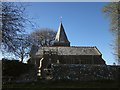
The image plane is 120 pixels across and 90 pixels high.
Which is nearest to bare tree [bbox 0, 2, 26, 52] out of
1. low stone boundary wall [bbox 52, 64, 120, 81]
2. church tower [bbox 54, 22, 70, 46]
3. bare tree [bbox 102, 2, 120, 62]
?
bare tree [bbox 102, 2, 120, 62]

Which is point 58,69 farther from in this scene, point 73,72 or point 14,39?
point 14,39

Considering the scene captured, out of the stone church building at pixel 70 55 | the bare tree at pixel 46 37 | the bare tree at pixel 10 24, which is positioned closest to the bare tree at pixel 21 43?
the bare tree at pixel 10 24

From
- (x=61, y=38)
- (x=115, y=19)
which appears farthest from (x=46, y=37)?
(x=115, y=19)

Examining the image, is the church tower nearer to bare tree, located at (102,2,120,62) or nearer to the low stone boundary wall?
the low stone boundary wall

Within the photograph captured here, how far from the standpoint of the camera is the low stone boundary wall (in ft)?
Answer: 76.0

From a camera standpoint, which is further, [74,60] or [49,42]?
[49,42]

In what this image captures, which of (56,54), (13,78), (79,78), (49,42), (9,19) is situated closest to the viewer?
(9,19)

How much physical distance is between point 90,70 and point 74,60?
13.5m

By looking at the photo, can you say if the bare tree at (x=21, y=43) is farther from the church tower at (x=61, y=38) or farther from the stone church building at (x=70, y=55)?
the church tower at (x=61, y=38)

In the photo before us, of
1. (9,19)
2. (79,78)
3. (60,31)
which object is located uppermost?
(60,31)

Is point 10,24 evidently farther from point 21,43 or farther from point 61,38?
point 61,38

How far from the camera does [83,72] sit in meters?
24.7

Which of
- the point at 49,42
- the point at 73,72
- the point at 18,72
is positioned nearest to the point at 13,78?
the point at 18,72

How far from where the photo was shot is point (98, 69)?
25.4 metres
